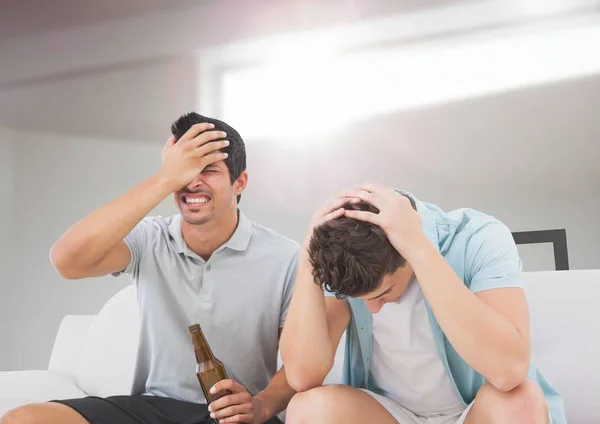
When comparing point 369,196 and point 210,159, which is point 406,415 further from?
point 210,159

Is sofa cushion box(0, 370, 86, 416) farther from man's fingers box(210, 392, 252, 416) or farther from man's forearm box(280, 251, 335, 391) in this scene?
man's forearm box(280, 251, 335, 391)

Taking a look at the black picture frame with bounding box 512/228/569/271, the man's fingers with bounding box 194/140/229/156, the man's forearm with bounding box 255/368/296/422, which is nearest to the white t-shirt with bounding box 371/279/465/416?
the man's forearm with bounding box 255/368/296/422

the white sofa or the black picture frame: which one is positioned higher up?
the black picture frame

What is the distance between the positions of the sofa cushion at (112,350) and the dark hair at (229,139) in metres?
0.57

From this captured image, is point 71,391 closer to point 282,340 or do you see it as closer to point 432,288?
point 282,340

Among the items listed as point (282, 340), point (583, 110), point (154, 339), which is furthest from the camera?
point (583, 110)

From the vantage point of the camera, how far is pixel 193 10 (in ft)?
9.39

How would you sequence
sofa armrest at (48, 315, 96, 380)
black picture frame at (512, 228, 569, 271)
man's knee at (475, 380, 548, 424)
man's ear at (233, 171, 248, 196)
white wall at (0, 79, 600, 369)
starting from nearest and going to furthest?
man's knee at (475, 380, 548, 424)
man's ear at (233, 171, 248, 196)
sofa armrest at (48, 315, 96, 380)
black picture frame at (512, 228, 569, 271)
white wall at (0, 79, 600, 369)

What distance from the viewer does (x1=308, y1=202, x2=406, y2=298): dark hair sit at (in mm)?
972

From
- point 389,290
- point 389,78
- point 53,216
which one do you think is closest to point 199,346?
point 389,290

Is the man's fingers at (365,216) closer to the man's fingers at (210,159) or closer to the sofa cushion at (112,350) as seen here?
the man's fingers at (210,159)

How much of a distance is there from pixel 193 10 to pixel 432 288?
2212mm

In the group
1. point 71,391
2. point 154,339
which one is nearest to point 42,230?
point 71,391

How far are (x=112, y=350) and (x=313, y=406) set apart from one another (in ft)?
2.92
